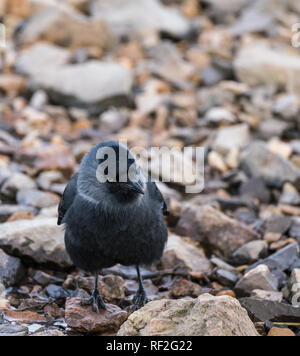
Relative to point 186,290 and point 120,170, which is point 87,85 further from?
point 120,170

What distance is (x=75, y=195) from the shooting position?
14.9 feet

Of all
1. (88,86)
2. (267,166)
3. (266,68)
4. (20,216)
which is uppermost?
(266,68)

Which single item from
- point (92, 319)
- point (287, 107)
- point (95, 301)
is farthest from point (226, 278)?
point (287, 107)

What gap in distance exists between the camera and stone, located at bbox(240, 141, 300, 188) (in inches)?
275

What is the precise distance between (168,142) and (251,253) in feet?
10.3

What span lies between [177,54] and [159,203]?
658cm

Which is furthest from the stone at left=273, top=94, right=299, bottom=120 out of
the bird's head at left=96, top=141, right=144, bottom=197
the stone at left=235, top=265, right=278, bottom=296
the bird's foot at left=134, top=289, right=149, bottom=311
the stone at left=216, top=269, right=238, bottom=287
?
the bird's head at left=96, top=141, right=144, bottom=197

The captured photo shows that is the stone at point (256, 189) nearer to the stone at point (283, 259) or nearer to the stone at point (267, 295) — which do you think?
the stone at point (283, 259)

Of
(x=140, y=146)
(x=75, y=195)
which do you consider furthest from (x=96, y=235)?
(x=140, y=146)

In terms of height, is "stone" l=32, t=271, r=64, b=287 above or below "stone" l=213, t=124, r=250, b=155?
below

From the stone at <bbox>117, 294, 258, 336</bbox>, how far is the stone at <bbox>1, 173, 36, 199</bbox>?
3198 millimetres

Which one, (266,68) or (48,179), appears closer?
(48,179)

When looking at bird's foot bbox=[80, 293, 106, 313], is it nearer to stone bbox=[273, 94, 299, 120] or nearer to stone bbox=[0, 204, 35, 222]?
stone bbox=[0, 204, 35, 222]

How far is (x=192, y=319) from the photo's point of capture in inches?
135
